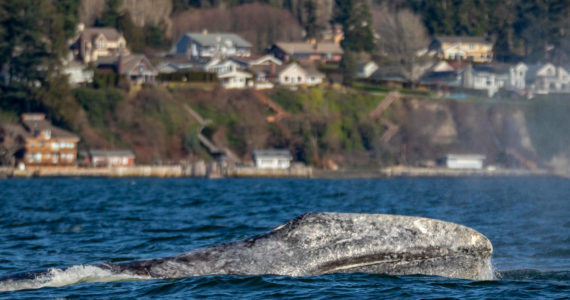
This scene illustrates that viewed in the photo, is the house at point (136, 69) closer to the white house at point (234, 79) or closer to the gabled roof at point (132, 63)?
the gabled roof at point (132, 63)

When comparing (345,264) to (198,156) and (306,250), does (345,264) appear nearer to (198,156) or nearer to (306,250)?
(306,250)

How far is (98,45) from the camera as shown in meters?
158

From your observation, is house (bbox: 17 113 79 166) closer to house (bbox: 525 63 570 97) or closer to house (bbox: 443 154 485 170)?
house (bbox: 443 154 485 170)

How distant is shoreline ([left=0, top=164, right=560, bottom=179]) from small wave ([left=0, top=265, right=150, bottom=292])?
92.5m

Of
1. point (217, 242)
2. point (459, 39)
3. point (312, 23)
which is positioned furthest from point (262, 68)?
point (217, 242)

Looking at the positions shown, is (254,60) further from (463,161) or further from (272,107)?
(463,161)

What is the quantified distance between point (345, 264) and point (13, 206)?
3330 cm

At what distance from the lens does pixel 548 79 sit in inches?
6412

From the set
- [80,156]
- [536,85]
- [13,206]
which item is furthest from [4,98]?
[536,85]

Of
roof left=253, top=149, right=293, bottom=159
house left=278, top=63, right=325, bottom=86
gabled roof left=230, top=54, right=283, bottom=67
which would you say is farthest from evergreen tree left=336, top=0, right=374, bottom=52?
roof left=253, top=149, right=293, bottom=159

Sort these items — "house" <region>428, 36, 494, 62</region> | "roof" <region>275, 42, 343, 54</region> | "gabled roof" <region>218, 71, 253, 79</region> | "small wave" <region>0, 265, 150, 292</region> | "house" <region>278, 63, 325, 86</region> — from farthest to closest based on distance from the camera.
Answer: "house" <region>428, 36, 494, 62</region> < "roof" <region>275, 42, 343, 54</region> < "house" <region>278, 63, 325, 86</region> < "gabled roof" <region>218, 71, 253, 79</region> < "small wave" <region>0, 265, 150, 292</region>

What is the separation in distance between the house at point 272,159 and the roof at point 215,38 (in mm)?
57181

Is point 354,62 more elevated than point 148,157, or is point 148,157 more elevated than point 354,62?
point 354,62

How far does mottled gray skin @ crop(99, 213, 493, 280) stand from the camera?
1501 cm
